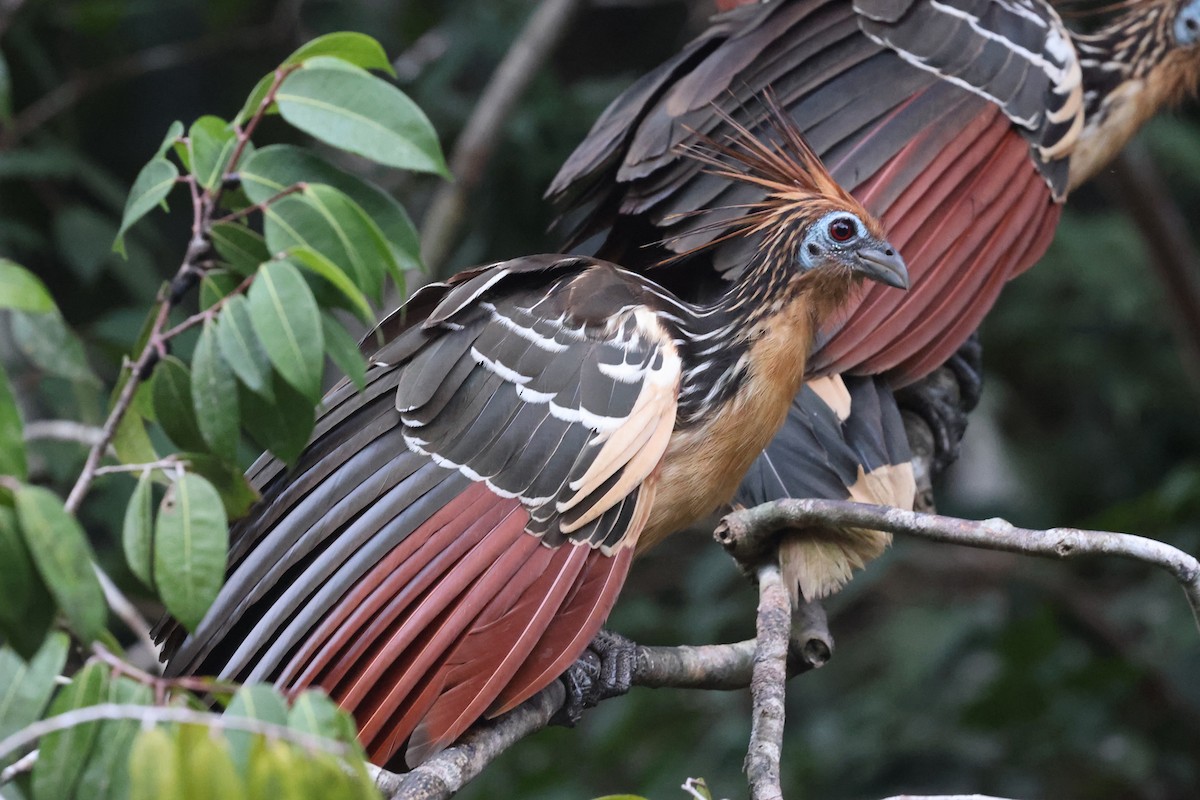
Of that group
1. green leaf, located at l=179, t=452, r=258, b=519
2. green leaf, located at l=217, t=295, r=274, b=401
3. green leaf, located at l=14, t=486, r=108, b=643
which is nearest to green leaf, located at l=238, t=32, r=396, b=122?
green leaf, located at l=217, t=295, r=274, b=401

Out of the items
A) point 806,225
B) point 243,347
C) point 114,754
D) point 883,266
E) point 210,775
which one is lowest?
point 883,266

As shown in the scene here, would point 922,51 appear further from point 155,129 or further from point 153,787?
point 155,129

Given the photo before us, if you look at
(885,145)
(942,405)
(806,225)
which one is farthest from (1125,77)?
(806,225)

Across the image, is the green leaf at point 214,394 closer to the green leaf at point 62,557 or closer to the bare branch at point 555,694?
the green leaf at point 62,557

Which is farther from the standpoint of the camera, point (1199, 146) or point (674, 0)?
point (674, 0)

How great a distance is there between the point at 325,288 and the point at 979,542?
1097mm

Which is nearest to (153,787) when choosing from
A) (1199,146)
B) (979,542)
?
(979,542)

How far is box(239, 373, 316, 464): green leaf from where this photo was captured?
70.9 inches

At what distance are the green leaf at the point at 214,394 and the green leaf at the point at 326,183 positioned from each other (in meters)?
0.22

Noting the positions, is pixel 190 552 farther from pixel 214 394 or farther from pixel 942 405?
pixel 942 405

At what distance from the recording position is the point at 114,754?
138cm

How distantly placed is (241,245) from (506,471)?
681 millimetres

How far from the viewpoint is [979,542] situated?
6.81 feet

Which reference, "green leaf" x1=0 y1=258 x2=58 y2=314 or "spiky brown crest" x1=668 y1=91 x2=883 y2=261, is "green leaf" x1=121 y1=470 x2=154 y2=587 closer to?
"green leaf" x1=0 y1=258 x2=58 y2=314
